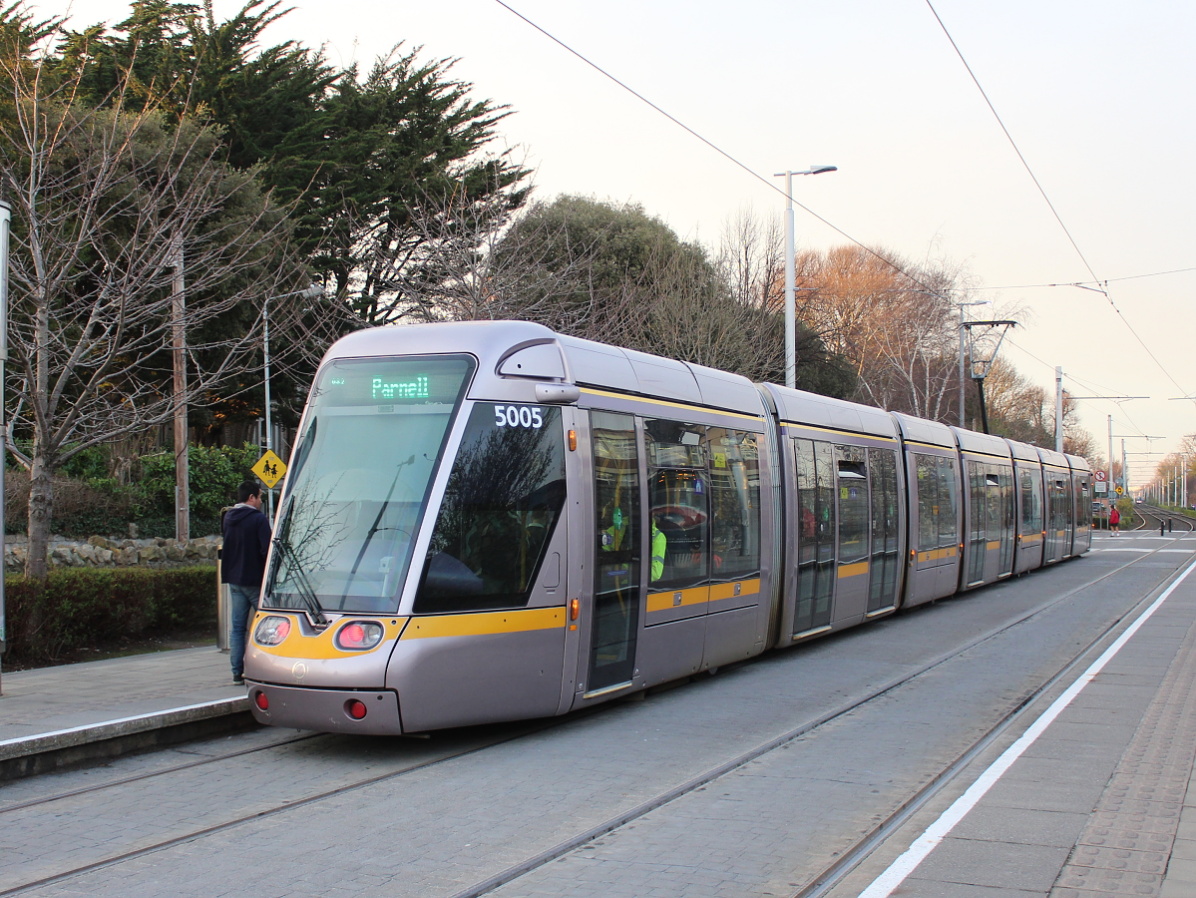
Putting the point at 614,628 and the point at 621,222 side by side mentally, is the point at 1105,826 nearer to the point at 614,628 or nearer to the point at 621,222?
the point at 614,628

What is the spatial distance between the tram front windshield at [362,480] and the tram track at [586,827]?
48.3 inches

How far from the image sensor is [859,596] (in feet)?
49.8

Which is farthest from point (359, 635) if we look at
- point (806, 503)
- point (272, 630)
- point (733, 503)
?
point (806, 503)

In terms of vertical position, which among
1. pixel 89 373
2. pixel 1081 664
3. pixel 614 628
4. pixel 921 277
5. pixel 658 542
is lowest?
pixel 1081 664

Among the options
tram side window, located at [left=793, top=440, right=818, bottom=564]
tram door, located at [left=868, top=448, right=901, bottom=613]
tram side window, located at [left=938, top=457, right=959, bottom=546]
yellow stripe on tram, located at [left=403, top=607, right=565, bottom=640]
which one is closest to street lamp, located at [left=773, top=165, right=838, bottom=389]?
tram side window, located at [left=938, top=457, right=959, bottom=546]

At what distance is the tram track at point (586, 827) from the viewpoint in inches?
214

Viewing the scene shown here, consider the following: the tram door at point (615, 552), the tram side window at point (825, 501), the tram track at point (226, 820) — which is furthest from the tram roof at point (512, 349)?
the tram side window at point (825, 501)

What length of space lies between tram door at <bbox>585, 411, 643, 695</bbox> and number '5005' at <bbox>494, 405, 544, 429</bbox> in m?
0.64

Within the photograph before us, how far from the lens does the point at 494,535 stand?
26.9 feet

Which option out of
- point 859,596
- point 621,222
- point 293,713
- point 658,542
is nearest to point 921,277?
point 621,222

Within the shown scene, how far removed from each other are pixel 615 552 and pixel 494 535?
1.35 m

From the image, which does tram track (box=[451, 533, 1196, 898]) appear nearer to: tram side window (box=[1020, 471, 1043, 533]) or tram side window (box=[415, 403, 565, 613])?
tram side window (box=[415, 403, 565, 613])

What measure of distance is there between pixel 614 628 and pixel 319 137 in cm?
2583

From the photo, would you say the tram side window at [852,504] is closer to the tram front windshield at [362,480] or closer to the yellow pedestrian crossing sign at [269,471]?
the tram front windshield at [362,480]
